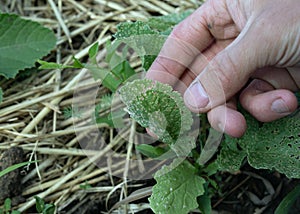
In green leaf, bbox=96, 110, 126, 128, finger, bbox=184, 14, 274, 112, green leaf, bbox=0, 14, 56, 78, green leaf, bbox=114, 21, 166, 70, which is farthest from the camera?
green leaf, bbox=0, 14, 56, 78

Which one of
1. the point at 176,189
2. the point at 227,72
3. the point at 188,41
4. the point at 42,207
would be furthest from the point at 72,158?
the point at 227,72

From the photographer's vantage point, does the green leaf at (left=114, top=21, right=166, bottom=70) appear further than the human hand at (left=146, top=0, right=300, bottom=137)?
Yes

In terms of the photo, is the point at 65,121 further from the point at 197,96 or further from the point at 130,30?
the point at 197,96

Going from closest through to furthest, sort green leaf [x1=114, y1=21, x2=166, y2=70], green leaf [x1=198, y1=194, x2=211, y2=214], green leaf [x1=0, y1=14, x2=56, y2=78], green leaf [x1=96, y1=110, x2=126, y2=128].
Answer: green leaf [x1=198, y1=194, x2=211, y2=214], green leaf [x1=114, y1=21, x2=166, y2=70], green leaf [x1=96, y1=110, x2=126, y2=128], green leaf [x1=0, y1=14, x2=56, y2=78]

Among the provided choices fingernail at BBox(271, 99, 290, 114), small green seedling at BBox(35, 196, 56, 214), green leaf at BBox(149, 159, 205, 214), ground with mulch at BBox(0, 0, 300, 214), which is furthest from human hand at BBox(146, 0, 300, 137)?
small green seedling at BBox(35, 196, 56, 214)

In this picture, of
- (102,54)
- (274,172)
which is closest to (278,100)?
(274,172)

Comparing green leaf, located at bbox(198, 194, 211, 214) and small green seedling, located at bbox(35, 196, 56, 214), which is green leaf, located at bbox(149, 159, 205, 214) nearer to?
green leaf, located at bbox(198, 194, 211, 214)

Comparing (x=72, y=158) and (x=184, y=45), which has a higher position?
(x=184, y=45)
